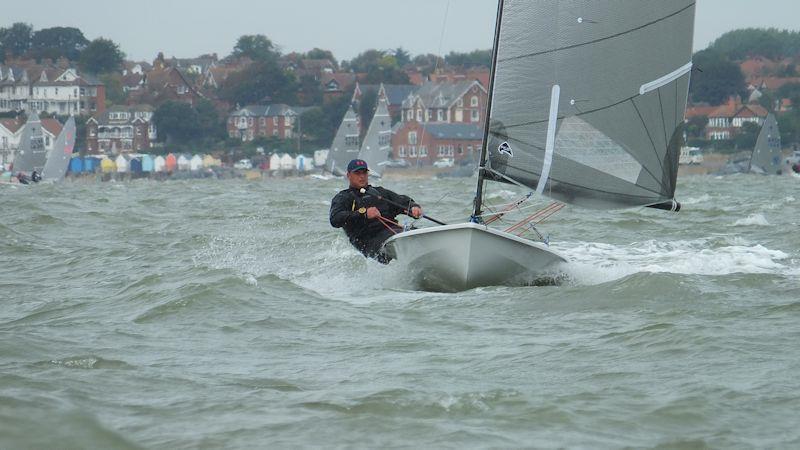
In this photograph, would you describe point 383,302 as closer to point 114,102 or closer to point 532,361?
point 532,361

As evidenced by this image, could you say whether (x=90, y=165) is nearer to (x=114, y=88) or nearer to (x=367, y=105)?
(x=367, y=105)

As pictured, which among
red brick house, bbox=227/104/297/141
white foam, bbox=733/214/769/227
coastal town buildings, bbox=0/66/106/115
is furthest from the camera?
coastal town buildings, bbox=0/66/106/115

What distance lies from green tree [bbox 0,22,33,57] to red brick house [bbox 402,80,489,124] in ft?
261

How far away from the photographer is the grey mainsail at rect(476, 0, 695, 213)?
13.4 metres

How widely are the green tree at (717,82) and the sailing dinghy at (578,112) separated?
406 ft

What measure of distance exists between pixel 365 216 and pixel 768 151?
71.8 metres

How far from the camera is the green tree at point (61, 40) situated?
189m

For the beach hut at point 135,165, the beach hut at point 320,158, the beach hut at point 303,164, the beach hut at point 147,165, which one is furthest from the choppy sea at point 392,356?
the beach hut at point 320,158

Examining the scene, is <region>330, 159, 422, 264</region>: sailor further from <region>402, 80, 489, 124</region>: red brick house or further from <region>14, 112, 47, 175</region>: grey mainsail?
<region>402, 80, 489, 124</region>: red brick house

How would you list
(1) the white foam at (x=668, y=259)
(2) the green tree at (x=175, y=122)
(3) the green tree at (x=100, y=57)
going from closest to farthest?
(1) the white foam at (x=668, y=259)
(2) the green tree at (x=175, y=122)
(3) the green tree at (x=100, y=57)

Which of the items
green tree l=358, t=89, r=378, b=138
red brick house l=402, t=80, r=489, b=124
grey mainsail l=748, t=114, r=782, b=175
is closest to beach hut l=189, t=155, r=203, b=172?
red brick house l=402, t=80, r=489, b=124

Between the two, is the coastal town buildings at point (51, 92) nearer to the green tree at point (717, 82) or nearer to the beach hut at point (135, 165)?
the beach hut at point (135, 165)

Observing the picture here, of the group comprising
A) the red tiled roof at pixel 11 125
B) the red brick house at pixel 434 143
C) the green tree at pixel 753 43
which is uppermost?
the green tree at pixel 753 43

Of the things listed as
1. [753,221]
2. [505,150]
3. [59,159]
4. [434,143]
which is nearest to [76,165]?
[434,143]
